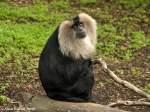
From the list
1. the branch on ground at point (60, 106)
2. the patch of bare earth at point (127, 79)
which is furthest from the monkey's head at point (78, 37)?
the patch of bare earth at point (127, 79)

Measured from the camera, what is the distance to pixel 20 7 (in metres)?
11.8

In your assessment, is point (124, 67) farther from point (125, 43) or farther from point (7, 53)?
point (7, 53)

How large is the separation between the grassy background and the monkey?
40.5 inches

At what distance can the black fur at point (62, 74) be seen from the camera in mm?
5996

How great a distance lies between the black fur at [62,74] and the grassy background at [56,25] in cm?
101

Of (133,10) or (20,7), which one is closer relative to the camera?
(20,7)

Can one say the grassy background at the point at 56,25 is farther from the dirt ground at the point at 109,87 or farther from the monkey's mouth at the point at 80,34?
the monkey's mouth at the point at 80,34

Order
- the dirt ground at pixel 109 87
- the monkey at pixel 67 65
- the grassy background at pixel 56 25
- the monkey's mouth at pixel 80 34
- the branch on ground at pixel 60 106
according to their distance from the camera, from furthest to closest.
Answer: the grassy background at pixel 56 25 → the dirt ground at pixel 109 87 → the monkey's mouth at pixel 80 34 → the monkey at pixel 67 65 → the branch on ground at pixel 60 106

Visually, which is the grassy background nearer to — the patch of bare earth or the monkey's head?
the patch of bare earth

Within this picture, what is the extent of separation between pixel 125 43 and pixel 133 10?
2583 millimetres

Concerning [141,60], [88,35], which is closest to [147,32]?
[141,60]

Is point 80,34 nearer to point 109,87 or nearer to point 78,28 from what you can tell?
point 78,28

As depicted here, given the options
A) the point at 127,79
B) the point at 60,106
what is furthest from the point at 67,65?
the point at 127,79

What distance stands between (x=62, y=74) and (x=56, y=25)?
481cm
